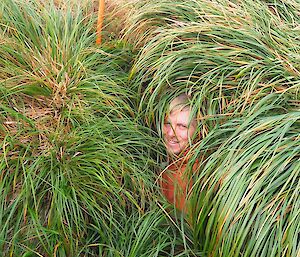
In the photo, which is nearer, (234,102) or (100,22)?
(234,102)

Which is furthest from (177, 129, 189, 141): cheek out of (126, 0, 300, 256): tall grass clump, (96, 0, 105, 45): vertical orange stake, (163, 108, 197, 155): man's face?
(96, 0, 105, 45): vertical orange stake

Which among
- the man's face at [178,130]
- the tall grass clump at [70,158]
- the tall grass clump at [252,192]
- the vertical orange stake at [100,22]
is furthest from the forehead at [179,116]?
the vertical orange stake at [100,22]

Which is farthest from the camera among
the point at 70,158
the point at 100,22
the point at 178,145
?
the point at 100,22

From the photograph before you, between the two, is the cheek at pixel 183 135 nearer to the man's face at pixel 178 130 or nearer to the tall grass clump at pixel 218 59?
the man's face at pixel 178 130

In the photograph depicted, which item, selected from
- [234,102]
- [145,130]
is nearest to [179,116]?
[145,130]

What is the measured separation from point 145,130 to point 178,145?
20 cm

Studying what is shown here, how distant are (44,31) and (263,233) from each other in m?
1.70

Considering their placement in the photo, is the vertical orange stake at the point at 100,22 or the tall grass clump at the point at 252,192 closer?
the tall grass clump at the point at 252,192

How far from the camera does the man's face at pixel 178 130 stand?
310 centimetres

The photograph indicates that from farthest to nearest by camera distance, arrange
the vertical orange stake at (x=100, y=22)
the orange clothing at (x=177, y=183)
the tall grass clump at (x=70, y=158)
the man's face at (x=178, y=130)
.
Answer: the vertical orange stake at (x=100, y=22)
the man's face at (x=178, y=130)
the orange clothing at (x=177, y=183)
the tall grass clump at (x=70, y=158)

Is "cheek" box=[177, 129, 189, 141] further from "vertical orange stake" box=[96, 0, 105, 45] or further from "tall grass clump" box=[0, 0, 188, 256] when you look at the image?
"vertical orange stake" box=[96, 0, 105, 45]

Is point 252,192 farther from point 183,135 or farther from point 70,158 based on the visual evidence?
point 70,158

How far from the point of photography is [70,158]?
283 centimetres

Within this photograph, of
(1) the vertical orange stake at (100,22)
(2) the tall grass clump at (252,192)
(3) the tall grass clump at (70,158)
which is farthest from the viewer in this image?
(1) the vertical orange stake at (100,22)
